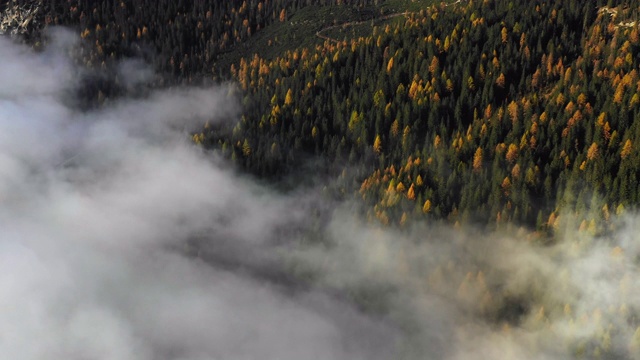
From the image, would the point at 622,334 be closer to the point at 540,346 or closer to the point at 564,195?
the point at 540,346

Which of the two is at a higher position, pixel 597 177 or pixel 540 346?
pixel 597 177

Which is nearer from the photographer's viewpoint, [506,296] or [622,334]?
[622,334]

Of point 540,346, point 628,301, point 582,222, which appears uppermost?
point 582,222

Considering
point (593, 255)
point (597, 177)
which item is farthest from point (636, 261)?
point (597, 177)

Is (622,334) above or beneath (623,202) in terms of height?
beneath

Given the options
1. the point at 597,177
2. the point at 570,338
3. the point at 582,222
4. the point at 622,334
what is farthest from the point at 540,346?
the point at 597,177

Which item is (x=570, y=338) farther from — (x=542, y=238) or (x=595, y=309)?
(x=542, y=238)

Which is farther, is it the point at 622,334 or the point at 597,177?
the point at 597,177
